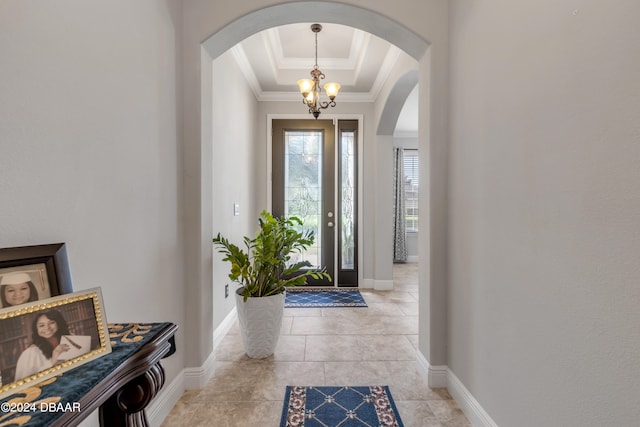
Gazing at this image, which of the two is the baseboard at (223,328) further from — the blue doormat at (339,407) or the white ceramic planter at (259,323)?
the blue doormat at (339,407)

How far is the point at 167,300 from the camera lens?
5.60ft

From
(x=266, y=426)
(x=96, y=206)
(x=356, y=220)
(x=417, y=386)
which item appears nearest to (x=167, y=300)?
(x=96, y=206)

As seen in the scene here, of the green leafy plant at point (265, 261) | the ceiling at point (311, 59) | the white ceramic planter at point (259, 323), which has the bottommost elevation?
the white ceramic planter at point (259, 323)

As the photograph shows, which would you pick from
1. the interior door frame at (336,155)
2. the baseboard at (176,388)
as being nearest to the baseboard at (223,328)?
the baseboard at (176,388)

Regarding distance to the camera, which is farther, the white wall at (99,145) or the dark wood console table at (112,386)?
the white wall at (99,145)

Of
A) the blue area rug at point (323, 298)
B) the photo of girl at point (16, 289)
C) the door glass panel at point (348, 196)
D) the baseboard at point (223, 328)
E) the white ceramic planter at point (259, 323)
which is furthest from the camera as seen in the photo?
the door glass panel at point (348, 196)

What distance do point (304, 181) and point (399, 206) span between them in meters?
3.08

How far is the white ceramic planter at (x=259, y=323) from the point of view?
2248mm

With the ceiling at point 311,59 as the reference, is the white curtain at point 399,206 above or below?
below

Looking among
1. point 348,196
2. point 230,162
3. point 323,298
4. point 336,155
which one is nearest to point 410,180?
point 348,196

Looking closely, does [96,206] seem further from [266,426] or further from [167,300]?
[266,426]

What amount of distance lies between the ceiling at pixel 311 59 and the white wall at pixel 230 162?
0.24 meters

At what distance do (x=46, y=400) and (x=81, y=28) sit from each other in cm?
123

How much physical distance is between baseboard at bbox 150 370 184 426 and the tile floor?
0.04m
